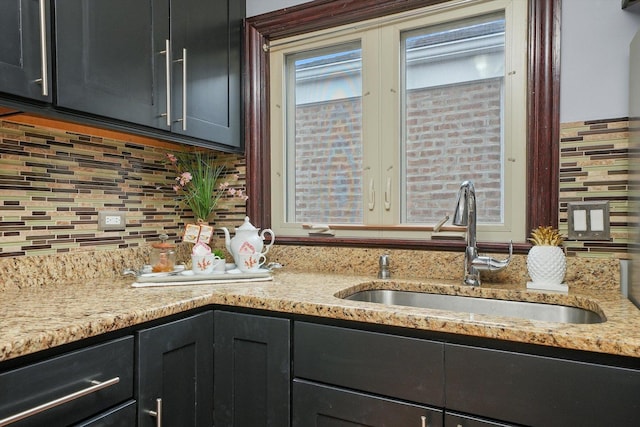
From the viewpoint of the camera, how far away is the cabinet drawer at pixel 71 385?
0.90 metres

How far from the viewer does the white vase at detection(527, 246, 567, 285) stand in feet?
4.72

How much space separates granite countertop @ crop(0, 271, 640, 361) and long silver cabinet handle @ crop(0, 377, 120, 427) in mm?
120

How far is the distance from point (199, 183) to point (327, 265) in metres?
0.74

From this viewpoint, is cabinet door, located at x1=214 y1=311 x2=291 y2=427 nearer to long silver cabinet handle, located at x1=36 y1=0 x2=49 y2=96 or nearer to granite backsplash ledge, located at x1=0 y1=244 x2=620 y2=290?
granite backsplash ledge, located at x1=0 y1=244 x2=620 y2=290

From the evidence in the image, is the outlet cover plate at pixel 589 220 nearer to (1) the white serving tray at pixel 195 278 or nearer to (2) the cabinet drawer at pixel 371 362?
(2) the cabinet drawer at pixel 371 362

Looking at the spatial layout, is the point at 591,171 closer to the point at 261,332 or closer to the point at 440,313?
the point at 440,313

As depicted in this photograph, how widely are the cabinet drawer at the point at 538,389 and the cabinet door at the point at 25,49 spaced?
1336 millimetres

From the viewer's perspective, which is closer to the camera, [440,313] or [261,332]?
[440,313]

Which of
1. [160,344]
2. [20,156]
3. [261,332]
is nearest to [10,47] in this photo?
[20,156]

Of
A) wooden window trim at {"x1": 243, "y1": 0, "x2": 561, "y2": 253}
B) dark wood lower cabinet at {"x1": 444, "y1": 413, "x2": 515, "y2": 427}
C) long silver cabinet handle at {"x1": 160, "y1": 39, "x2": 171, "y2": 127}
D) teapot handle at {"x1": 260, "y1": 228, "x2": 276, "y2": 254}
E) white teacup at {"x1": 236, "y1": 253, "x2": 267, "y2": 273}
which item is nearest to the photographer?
dark wood lower cabinet at {"x1": 444, "y1": 413, "x2": 515, "y2": 427}

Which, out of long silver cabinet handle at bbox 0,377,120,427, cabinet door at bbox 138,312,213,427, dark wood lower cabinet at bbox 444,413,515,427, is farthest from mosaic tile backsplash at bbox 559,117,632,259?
long silver cabinet handle at bbox 0,377,120,427

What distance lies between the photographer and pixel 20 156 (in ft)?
4.99

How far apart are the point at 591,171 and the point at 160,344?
148 cm

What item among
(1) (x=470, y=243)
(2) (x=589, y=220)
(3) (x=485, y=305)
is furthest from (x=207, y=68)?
(2) (x=589, y=220)
